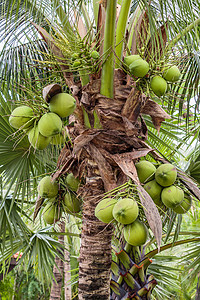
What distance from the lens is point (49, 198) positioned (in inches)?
80.7

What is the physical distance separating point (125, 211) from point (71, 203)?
0.69 meters

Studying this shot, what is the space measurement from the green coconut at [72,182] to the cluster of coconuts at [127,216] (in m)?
0.54

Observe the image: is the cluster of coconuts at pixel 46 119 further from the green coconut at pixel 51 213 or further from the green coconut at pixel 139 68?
the green coconut at pixel 51 213

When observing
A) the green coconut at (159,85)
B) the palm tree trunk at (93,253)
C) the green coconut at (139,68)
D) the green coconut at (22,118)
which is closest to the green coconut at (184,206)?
the palm tree trunk at (93,253)

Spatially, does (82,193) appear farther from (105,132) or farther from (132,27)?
(132,27)

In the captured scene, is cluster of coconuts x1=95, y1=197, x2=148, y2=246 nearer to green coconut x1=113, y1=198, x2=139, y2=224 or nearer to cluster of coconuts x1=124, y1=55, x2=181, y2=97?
green coconut x1=113, y1=198, x2=139, y2=224

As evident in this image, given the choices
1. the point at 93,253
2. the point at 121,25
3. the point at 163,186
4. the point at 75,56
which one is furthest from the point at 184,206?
the point at 121,25

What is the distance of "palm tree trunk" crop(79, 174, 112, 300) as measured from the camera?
6.48 feet

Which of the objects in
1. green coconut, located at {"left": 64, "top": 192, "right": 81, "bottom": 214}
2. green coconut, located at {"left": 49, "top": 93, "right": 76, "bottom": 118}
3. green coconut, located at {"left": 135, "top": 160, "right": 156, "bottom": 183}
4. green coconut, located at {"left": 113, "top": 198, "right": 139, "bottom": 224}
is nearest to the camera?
green coconut, located at {"left": 113, "top": 198, "right": 139, "bottom": 224}

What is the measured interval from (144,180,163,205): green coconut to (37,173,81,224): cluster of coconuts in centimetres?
55

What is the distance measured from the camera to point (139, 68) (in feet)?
5.42

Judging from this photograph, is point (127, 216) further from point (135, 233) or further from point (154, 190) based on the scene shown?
point (154, 190)

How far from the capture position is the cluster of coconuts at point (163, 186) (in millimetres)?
1591

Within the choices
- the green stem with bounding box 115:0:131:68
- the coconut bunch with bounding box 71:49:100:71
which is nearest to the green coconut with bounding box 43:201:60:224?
the coconut bunch with bounding box 71:49:100:71
